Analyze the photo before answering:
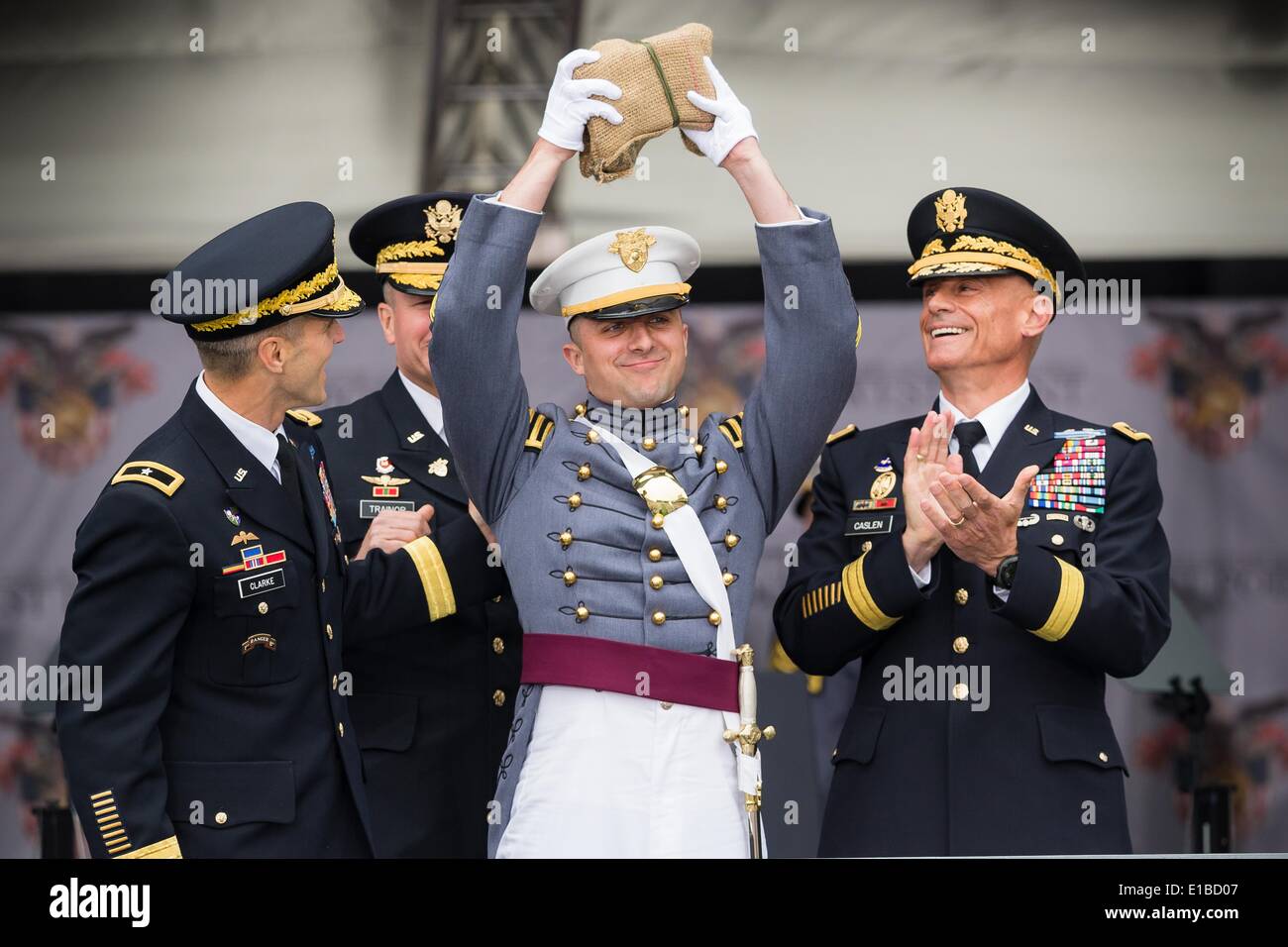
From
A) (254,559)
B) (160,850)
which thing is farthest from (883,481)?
(160,850)

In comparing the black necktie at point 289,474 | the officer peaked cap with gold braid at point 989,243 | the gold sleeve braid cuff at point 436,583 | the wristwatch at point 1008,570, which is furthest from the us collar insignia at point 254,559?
the officer peaked cap with gold braid at point 989,243

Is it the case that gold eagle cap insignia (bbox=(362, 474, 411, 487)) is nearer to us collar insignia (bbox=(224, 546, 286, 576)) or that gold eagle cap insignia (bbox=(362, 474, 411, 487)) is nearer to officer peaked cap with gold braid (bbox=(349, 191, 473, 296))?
officer peaked cap with gold braid (bbox=(349, 191, 473, 296))

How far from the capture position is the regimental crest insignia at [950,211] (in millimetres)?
3809

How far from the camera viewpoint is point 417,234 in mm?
4207

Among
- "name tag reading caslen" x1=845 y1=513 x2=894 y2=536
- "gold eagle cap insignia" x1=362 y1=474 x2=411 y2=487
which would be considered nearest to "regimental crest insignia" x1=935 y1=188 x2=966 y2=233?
"name tag reading caslen" x1=845 y1=513 x2=894 y2=536

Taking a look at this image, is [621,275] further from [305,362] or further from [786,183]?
[786,183]

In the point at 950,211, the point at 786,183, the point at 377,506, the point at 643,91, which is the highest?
the point at 786,183

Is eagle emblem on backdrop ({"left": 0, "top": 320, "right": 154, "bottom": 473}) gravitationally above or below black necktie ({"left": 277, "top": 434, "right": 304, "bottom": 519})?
above

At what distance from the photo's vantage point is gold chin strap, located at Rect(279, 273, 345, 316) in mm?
3350

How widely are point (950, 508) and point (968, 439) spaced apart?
408 mm

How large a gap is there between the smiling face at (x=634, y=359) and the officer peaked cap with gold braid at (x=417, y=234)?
0.93m

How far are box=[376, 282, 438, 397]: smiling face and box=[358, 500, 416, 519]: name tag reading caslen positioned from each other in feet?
0.93

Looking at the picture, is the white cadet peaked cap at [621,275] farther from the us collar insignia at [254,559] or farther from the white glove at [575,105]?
the us collar insignia at [254,559]
